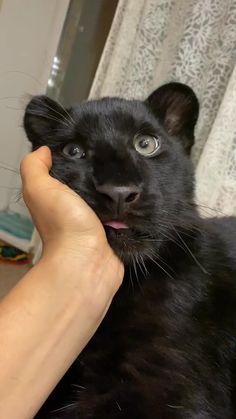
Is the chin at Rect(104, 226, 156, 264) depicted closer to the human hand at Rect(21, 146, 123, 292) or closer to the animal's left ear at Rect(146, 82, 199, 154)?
the human hand at Rect(21, 146, 123, 292)

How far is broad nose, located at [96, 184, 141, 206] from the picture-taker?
0.69 m

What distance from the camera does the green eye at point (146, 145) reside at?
0.85 meters

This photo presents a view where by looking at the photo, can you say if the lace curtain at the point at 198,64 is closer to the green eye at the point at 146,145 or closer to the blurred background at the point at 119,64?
the blurred background at the point at 119,64

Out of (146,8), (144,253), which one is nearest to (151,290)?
(144,253)

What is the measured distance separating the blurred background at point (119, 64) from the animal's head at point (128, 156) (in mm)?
171

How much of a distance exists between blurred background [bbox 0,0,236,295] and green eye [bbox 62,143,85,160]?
0.94 ft

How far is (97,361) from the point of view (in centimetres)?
75

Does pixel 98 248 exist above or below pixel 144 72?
below

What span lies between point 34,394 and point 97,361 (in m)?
0.14

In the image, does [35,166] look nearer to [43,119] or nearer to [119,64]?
[43,119]

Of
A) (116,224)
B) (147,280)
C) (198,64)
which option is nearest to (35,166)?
(116,224)

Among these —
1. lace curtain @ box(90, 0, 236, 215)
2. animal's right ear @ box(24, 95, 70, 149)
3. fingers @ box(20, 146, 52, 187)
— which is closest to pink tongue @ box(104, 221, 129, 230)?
fingers @ box(20, 146, 52, 187)

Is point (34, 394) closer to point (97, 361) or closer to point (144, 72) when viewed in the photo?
point (97, 361)

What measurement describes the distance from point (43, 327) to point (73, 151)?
35cm
